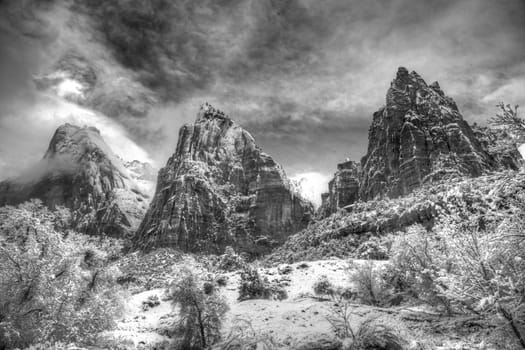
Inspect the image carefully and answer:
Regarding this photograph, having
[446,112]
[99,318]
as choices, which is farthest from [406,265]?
[446,112]

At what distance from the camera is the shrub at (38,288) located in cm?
1260

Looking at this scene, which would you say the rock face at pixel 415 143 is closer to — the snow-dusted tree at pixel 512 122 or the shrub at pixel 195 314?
the shrub at pixel 195 314

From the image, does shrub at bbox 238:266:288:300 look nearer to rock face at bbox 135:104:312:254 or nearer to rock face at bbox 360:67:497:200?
rock face at bbox 360:67:497:200

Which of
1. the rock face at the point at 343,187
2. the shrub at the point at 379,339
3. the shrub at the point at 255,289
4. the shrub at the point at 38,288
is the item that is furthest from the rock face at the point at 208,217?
the shrub at the point at 379,339

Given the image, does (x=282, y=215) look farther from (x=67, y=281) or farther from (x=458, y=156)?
(x=67, y=281)

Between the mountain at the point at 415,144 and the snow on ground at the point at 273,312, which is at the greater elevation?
the mountain at the point at 415,144

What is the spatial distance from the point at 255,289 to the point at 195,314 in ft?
57.8

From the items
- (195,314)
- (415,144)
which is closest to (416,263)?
(195,314)

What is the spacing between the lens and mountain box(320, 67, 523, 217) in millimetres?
123750

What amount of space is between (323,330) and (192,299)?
15.4 m

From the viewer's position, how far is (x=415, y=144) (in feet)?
442

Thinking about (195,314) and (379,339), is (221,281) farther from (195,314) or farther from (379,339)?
(379,339)

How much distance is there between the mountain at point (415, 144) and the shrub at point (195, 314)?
363 ft

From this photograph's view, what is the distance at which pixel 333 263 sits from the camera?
188 ft
